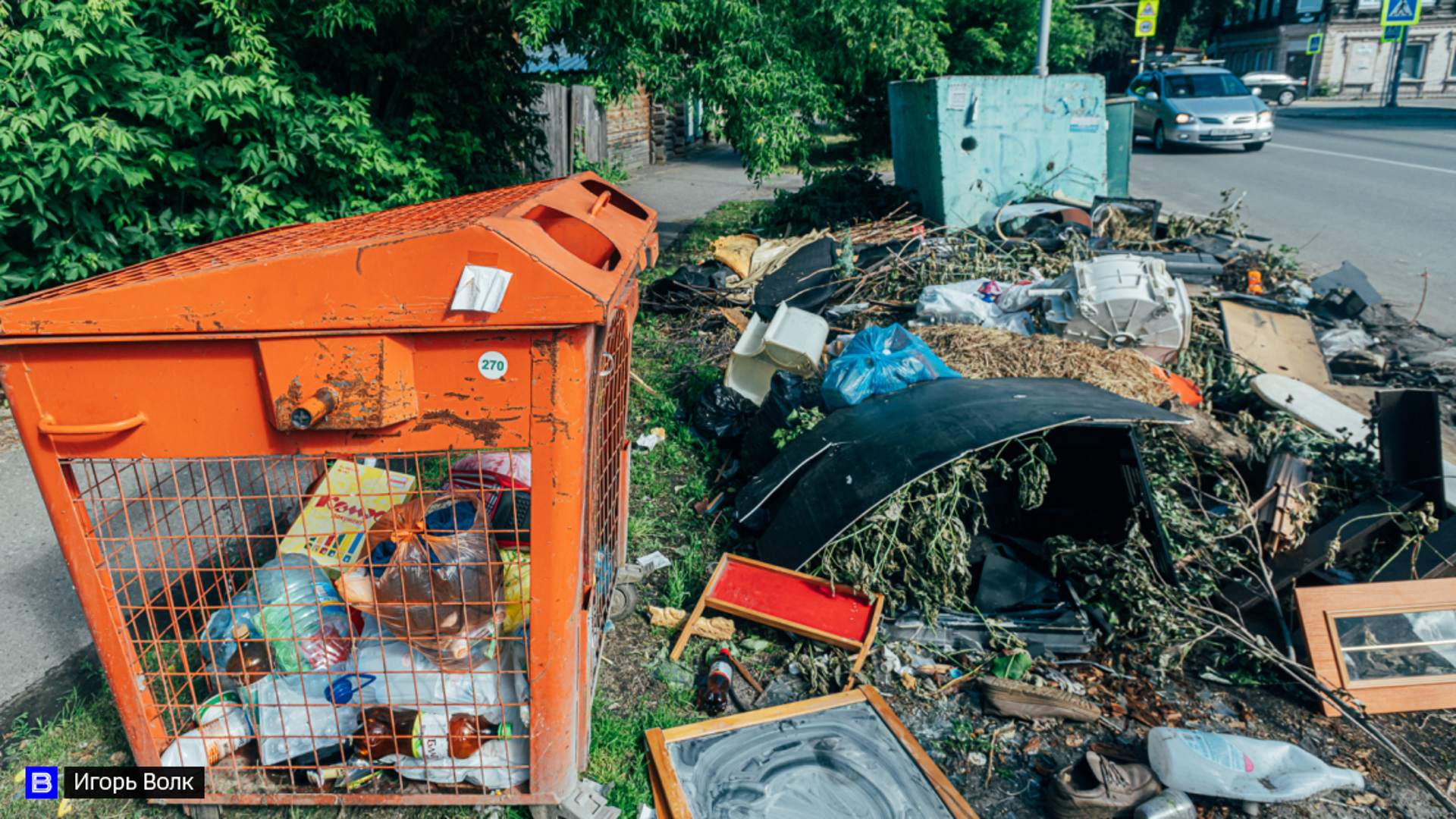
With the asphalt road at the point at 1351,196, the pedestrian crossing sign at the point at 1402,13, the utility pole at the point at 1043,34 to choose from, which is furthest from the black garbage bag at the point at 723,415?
the pedestrian crossing sign at the point at 1402,13

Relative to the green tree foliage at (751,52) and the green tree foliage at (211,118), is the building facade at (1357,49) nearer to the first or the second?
the green tree foliage at (751,52)

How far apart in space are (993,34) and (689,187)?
7.44 metres

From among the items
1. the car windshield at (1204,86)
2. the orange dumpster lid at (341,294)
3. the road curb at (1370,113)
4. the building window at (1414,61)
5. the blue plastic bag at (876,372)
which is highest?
the building window at (1414,61)

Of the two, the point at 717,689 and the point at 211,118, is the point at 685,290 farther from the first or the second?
the point at 717,689

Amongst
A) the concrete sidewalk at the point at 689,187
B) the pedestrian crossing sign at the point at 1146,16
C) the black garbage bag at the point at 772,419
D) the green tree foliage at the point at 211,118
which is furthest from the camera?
the pedestrian crossing sign at the point at 1146,16

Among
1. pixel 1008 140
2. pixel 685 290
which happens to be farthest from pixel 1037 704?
pixel 1008 140

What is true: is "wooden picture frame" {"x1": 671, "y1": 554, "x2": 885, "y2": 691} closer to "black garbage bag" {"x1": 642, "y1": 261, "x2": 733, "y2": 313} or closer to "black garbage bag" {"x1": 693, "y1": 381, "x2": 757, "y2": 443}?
"black garbage bag" {"x1": 693, "y1": 381, "x2": 757, "y2": 443}

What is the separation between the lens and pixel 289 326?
1.68 m

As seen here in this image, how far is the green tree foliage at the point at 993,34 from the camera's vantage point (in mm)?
15875

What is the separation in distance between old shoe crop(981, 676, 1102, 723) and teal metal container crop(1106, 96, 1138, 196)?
7603mm

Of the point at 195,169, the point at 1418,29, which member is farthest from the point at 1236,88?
the point at 1418,29

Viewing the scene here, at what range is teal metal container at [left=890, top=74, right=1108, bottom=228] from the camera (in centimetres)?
805

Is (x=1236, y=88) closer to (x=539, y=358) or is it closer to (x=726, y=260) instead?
(x=726, y=260)

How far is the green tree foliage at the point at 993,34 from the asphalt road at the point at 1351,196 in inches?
126
